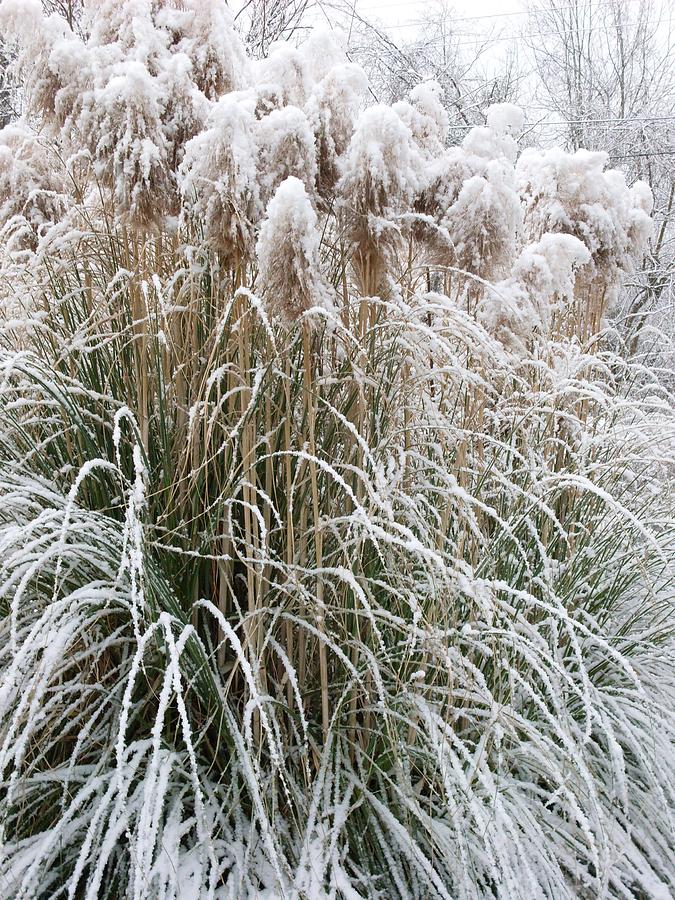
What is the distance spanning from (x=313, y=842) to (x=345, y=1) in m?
10.5

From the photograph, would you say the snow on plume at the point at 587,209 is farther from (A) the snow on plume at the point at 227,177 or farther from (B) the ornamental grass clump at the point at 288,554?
(A) the snow on plume at the point at 227,177

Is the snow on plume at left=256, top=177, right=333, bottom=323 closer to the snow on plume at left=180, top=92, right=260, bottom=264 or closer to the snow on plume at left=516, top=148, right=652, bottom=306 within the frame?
the snow on plume at left=180, top=92, right=260, bottom=264

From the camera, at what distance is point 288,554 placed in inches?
59.4

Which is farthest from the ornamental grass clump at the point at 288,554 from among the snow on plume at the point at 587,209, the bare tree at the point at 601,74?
the bare tree at the point at 601,74

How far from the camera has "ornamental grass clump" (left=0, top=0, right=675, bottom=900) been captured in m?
1.39

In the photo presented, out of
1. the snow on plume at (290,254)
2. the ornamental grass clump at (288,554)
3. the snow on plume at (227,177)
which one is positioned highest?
the snow on plume at (227,177)

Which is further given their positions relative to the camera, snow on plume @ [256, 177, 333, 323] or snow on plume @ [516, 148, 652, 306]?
snow on plume @ [516, 148, 652, 306]

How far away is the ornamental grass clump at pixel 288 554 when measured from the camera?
1.39 m

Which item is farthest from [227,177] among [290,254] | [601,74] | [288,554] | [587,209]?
[601,74]

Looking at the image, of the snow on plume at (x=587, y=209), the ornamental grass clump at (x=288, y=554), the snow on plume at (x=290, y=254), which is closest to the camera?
the snow on plume at (x=290, y=254)

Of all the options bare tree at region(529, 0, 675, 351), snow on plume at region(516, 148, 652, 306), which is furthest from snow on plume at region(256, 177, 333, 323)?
bare tree at region(529, 0, 675, 351)

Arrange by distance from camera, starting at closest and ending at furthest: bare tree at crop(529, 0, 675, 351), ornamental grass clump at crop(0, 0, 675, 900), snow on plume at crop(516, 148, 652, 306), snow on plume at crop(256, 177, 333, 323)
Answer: snow on plume at crop(256, 177, 333, 323), ornamental grass clump at crop(0, 0, 675, 900), snow on plume at crop(516, 148, 652, 306), bare tree at crop(529, 0, 675, 351)

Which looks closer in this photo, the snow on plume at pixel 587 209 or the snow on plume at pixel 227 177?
the snow on plume at pixel 227 177

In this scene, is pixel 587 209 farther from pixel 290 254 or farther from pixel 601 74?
pixel 601 74
